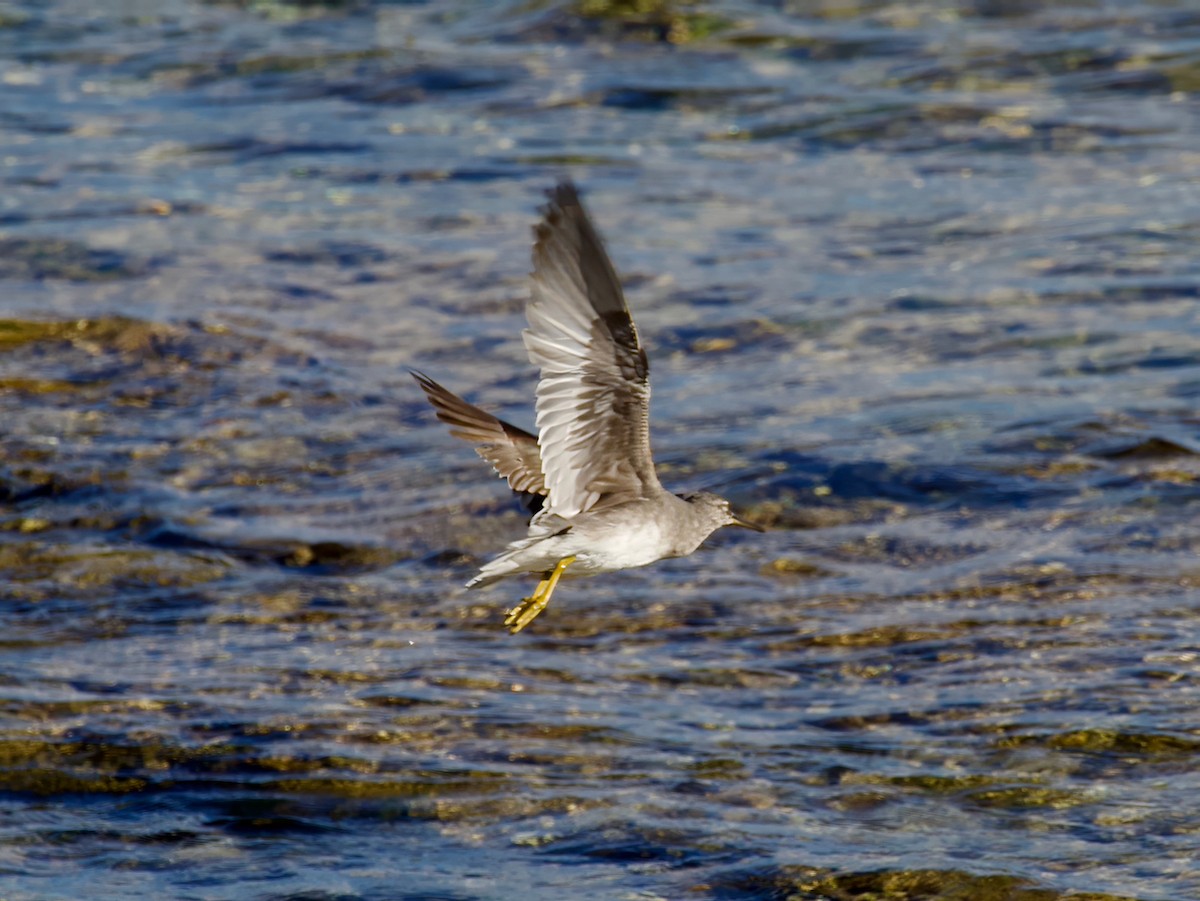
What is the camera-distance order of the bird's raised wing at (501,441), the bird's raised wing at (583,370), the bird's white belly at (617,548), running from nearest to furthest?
the bird's raised wing at (583,370), the bird's white belly at (617,548), the bird's raised wing at (501,441)

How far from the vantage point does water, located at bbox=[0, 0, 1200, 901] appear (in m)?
6.84

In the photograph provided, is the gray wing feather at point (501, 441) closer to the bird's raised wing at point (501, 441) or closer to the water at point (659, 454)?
the bird's raised wing at point (501, 441)

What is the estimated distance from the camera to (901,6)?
1766cm

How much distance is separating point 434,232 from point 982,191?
458 cm

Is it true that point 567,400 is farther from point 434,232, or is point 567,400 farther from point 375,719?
point 434,232

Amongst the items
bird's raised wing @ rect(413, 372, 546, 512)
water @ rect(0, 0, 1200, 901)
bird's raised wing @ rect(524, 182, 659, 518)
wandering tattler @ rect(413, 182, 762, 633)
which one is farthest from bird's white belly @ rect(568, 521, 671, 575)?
water @ rect(0, 0, 1200, 901)

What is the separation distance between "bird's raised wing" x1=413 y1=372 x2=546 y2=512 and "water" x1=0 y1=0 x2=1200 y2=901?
1.30 meters

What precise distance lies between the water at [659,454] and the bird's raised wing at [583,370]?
163cm

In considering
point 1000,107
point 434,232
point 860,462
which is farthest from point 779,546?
point 1000,107

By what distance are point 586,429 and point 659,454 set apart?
4493 millimetres

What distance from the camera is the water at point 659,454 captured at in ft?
22.4

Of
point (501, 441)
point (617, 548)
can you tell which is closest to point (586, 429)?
point (617, 548)

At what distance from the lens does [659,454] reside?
10.2m

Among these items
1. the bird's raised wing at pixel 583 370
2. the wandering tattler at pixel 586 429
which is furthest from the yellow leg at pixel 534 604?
the bird's raised wing at pixel 583 370
